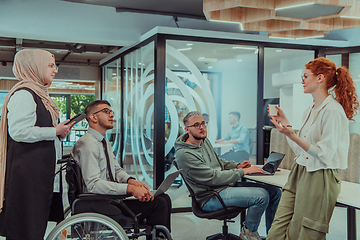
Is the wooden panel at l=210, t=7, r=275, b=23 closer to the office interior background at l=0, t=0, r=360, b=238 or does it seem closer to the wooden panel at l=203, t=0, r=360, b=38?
the wooden panel at l=203, t=0, r=360, b=38

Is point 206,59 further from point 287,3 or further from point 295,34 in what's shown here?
point 287,3

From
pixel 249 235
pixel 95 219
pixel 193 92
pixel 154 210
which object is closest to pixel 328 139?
pixel 249 235

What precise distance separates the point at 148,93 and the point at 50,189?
9.23ft

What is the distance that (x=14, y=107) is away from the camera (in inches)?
83.1

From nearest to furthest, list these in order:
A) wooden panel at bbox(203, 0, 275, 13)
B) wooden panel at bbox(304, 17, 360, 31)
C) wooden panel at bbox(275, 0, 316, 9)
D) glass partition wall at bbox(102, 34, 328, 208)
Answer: wooden panel at bbox(275, 0, 316, 9)
wooden panel at bbox(203, 0, 275, 13)
wooden panel at bbox(304, 17, 360, 31)
glass partition wall at bbox(102, 34, 328, 208)

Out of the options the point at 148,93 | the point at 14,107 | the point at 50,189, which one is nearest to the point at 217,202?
the point at 50,189

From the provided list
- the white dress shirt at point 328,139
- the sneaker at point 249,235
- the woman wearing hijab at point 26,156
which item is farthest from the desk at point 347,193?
the woman wearing hijab at point 26,156

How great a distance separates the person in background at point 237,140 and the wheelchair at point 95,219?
2465 mm

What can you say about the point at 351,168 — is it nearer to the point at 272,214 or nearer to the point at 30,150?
the point at 272,214

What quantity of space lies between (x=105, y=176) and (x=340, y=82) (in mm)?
1821

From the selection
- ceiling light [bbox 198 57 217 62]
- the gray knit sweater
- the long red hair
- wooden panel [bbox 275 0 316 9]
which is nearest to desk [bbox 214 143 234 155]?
ceiling light [bbox 198 57 217 62]

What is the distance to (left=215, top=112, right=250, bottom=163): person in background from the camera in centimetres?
477

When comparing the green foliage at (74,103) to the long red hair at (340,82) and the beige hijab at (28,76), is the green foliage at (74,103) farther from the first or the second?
the long red hair at (340,82)

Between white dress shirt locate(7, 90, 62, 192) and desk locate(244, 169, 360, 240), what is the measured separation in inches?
70.0
